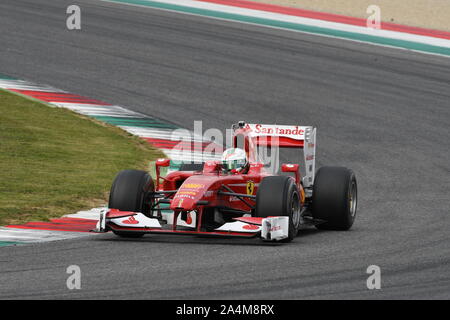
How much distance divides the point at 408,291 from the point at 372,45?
21.4 meters

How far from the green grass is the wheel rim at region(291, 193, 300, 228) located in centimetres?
352

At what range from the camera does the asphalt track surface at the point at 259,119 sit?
9773 millimetres

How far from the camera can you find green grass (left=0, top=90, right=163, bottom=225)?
14.8 meters

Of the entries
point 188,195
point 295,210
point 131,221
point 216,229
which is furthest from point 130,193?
point 295,210

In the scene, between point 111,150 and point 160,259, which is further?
point 111,150

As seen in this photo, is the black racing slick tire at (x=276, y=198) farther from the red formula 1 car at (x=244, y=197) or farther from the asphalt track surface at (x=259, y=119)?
the asphalt track surface at (x=259, y=119)

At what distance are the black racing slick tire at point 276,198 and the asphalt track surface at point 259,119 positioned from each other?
0.39m

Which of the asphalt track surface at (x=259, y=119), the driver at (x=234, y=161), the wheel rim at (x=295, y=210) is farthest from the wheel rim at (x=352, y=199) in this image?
the driver at (x=234, y=161)

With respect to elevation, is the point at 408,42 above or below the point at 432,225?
above

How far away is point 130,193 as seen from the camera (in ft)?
41.9

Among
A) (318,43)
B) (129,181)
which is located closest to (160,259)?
(129,181)
